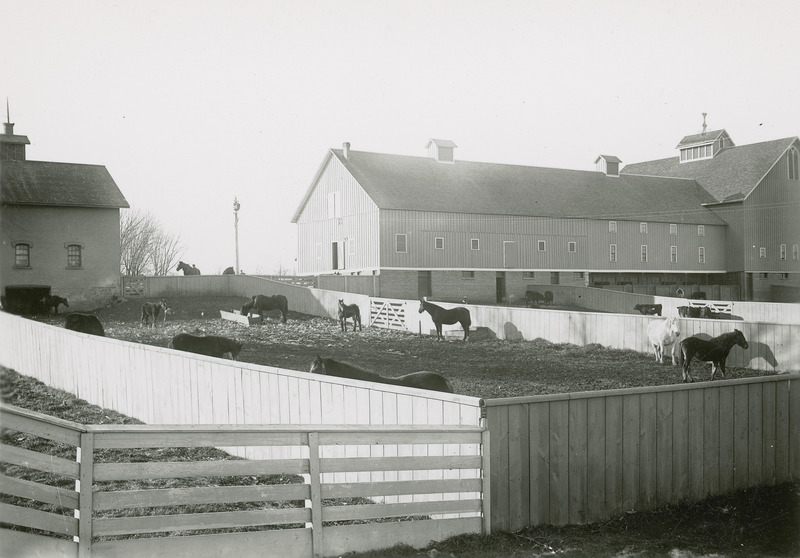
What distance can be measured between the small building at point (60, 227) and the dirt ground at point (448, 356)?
758 cm

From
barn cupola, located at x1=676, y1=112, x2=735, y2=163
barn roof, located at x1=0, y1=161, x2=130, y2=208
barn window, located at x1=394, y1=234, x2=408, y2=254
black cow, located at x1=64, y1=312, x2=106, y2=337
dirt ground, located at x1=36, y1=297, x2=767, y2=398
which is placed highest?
barn cupola, located at x1=676, y1=112, x2=735, y2=163

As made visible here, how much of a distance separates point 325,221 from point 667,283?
26.1m

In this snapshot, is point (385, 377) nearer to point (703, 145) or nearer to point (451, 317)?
point (451, 317)

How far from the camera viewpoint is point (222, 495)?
6.71m

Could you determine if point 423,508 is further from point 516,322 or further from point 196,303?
point 196,303

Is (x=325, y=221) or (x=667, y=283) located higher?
(x=325, y=221)

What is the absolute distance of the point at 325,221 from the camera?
49.9m

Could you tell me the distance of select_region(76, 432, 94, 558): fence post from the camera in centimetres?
621

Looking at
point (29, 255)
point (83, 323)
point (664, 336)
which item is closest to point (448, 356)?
point (664, 336)

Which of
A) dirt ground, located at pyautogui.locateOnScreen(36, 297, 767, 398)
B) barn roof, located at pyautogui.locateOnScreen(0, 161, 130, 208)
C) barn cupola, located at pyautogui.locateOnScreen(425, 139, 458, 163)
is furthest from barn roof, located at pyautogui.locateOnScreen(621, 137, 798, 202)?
dirt ground, located at pyautogui.locateOnScreen(36, 297, 767, 398)

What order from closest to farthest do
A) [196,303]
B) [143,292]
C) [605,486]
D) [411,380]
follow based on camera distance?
[605,486], [411,380], [196,303], [143,292]

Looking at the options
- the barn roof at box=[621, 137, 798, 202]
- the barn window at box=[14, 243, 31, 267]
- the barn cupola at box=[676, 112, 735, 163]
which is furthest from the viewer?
the barn cupola at box=[676, 112, 735, 163]

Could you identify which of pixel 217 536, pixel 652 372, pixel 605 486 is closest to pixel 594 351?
pixel 652 372

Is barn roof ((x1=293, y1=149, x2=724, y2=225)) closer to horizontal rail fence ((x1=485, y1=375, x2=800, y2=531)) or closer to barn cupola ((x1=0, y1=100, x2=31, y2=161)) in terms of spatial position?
barn cupola ((x1=0, y1=100, x2=31, y2=161))
